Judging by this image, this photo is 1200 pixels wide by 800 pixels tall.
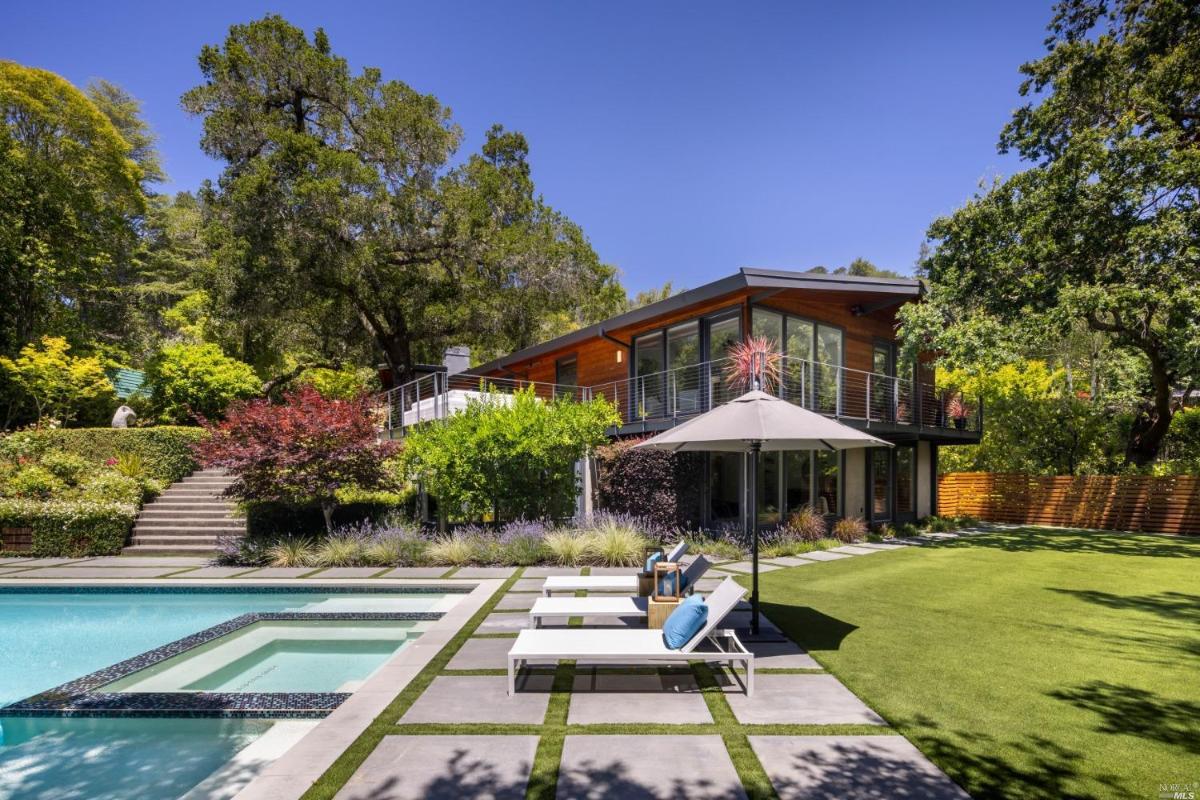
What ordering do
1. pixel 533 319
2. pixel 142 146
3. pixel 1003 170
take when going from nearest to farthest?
pixel 1003 170 → pixel 533 319 → pixel 142 146

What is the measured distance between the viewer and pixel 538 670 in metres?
5.31

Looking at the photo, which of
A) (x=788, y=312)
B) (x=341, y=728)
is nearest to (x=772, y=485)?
(x=788, y=312)

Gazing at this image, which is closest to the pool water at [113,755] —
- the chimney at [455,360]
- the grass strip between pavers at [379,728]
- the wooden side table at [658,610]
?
the grass strip between pavers at [379,728]

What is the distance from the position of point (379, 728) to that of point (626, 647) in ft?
6.27

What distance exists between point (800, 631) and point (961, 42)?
12.9 metres

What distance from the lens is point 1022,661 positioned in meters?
5.55

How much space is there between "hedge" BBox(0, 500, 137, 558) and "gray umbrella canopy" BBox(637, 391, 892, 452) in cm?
1305

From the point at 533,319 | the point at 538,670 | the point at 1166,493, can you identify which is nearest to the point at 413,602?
the point at 538,670

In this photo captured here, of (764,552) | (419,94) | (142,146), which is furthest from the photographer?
(142,146)

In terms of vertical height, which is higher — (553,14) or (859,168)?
(553,14)

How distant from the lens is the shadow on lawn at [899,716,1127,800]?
3.28 m

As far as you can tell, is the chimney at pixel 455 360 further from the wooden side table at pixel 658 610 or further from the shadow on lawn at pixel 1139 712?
the shadow on lawn at pixel 1139 712

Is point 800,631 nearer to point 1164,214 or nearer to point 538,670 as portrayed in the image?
point 538,670

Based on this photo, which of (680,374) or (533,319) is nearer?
(680,374)
